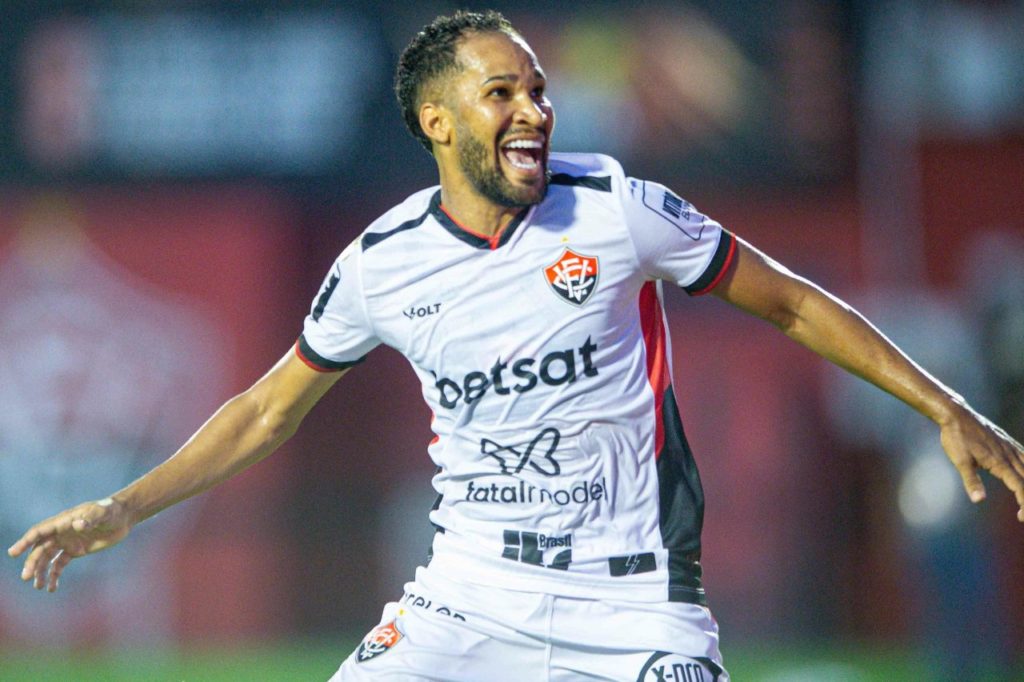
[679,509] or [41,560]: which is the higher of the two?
[679,509]

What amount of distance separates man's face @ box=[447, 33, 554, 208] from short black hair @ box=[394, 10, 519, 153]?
6 cm

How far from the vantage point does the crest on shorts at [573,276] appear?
192 inches

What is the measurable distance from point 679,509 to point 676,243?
2.73 ft

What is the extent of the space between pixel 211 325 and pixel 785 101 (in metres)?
5.55

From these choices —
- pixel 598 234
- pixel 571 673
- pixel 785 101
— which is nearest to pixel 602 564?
pixel 571 673

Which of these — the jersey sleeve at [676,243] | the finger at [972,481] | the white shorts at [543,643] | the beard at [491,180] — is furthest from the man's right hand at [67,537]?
the finger at [972,481]

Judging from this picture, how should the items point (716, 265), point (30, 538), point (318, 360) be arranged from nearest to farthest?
point (30, 538) → point (716, 265) → point (318, 360)

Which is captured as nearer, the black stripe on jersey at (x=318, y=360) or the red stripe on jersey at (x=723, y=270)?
the red stripe on jersey at (x=723, y=270)

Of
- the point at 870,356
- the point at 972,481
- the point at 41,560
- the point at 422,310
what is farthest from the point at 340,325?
the point at 972,481

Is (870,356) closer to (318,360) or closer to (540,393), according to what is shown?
(540,393)

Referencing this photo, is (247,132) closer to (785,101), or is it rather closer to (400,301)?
(785,101)

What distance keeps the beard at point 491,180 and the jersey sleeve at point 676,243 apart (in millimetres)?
290

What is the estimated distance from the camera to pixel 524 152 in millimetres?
5020

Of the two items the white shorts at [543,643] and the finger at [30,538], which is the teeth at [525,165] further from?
the finger at [30,538]
